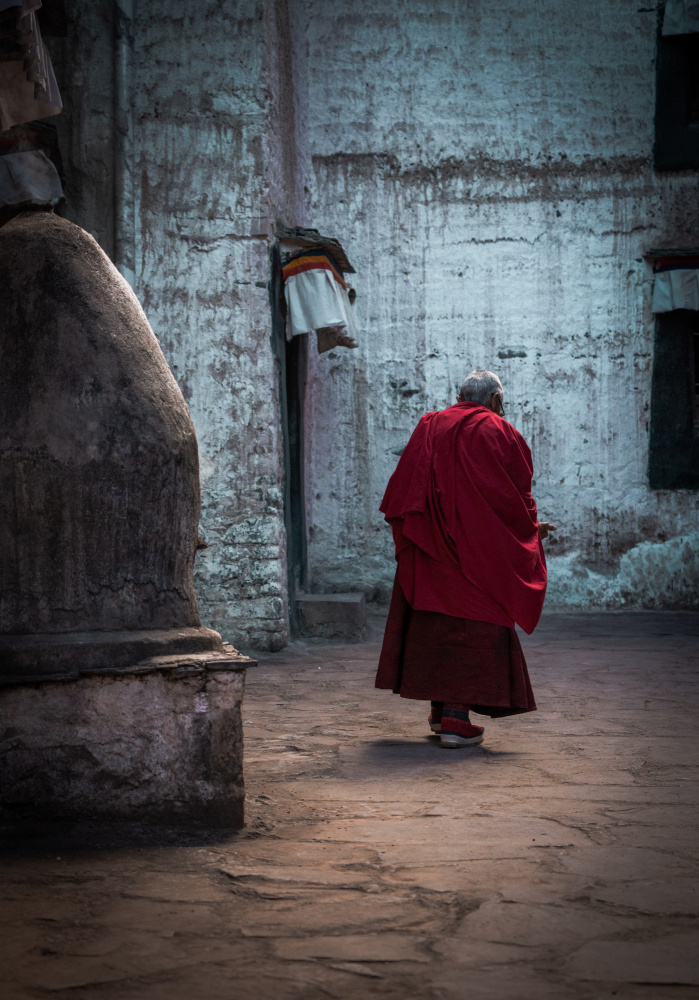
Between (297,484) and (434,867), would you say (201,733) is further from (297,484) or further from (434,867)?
(297,484)

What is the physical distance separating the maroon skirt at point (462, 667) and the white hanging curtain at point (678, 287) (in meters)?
4.92

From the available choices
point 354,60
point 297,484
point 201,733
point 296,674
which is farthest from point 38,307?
point 354,60

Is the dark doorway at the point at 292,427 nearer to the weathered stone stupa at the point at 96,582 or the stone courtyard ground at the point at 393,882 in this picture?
the stone courtyard ground at the point at 393,882

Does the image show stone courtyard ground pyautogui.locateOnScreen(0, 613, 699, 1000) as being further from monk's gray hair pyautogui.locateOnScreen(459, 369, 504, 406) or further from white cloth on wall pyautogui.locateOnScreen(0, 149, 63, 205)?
white cloth on wall pyautogui.locateOnScreen(0, 149, 63, 205)

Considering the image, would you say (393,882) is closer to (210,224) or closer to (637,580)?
(210,224)

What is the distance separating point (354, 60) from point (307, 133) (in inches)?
28.6

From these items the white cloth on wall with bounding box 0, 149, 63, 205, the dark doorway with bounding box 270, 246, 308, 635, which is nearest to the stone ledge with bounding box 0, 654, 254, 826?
the dark doorway with bounding box 270, 246, 308, 635

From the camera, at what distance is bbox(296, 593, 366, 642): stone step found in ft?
23.0

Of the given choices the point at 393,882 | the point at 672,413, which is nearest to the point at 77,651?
the point at 393,882

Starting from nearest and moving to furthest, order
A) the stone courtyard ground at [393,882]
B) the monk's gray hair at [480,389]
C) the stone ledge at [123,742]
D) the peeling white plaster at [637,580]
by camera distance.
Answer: the stone courtyard ground at [393,882] < the stone ledge at [123,742] < the monk's gray hair at [480,389] < the peeling white plaster at [637,580]

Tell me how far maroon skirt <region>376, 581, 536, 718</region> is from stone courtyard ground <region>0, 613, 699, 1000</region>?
0.20m

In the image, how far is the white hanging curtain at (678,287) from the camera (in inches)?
316

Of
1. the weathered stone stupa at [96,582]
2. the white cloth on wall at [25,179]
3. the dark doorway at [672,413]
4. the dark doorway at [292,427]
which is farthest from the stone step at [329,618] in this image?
the weathered stone stupa at [96,582]

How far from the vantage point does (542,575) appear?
13.9 ft
